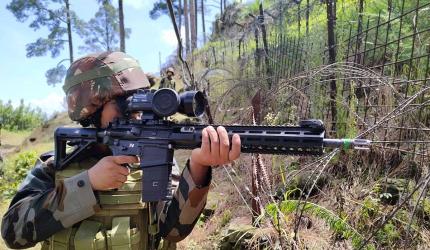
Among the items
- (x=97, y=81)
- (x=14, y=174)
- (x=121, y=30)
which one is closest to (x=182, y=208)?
(x=97, y=81)

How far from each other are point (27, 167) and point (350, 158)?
7.92m

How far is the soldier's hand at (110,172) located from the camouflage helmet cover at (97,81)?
34 cm

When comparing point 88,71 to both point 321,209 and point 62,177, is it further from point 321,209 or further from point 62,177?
point 321,209

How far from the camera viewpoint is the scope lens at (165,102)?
191cm

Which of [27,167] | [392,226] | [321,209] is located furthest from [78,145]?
[27,167]

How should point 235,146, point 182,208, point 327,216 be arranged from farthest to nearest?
point 327,216 → point 182,208 → point 235,146

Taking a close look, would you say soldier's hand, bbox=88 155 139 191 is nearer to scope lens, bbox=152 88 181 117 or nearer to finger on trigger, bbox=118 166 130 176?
finger on trigger, bbox=118 166 130 176

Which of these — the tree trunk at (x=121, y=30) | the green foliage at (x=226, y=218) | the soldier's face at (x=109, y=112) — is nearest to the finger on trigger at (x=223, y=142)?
the soldier's face at (x=109, y=112)

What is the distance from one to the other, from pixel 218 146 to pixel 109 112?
76 centimetres

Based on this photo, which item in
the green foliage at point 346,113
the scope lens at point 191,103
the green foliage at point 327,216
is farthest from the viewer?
the green foliage at point 346,113

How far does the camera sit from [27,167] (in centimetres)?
968

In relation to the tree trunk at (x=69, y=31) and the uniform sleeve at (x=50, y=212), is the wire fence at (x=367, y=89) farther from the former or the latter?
the tree trunk at (x=69, y=31)

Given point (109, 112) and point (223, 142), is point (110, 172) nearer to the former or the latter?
point (109, 112)

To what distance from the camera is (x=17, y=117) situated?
27516 mm
